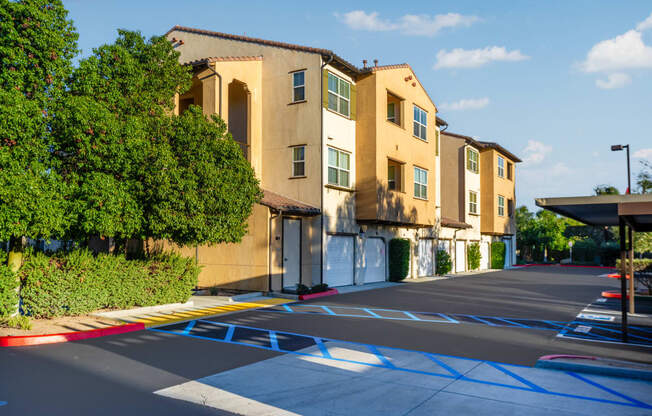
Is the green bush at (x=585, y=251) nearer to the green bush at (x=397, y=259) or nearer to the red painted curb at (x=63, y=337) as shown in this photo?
the green bush at (x=397, y=259)

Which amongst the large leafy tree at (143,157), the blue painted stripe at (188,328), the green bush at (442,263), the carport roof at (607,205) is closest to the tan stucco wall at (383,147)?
the green bush at (442,263)

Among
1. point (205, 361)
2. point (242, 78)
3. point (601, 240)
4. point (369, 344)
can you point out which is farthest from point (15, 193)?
point (601, 240)

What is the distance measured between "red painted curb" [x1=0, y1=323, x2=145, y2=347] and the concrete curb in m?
8.61

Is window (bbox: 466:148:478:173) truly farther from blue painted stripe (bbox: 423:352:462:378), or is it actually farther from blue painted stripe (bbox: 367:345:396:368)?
blue painted stripe (bbox: 423:352:462:378)

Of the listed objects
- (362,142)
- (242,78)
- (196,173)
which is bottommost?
(196,173)

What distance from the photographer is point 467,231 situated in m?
36.2

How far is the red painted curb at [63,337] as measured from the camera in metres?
9.36

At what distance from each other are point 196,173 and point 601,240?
5995cm

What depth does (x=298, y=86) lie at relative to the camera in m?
20.9

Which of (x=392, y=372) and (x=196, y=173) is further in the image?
(x=196, y=173)

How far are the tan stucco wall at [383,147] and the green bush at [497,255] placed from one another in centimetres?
1712

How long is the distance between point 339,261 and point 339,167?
4.20m

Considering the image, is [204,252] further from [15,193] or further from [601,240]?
[601,240]

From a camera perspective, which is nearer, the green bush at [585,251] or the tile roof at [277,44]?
the tile roof at [277,44]
